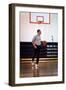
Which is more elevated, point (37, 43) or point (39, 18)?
point (39, 18)

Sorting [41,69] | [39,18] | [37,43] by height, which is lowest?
[41,69]

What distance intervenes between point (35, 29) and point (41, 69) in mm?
268

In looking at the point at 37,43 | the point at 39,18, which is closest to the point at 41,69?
the point at 37,43

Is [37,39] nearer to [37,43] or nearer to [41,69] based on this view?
[37,43]

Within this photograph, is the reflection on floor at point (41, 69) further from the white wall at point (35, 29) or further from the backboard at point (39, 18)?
the backboard at point (39, 18)

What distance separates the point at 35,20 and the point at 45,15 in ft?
0.26

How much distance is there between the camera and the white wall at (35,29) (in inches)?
64.9

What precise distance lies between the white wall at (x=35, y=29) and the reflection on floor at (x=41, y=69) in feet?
0.49

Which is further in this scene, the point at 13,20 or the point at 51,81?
the point at 51,81

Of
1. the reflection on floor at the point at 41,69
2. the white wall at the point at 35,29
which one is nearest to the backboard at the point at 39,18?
the white wall at the point at 35,29

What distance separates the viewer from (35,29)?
1683 millimetres

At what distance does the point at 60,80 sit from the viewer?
1743mm

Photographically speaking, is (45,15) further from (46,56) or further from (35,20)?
(46,56)

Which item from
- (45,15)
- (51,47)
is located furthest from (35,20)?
(51,47)
